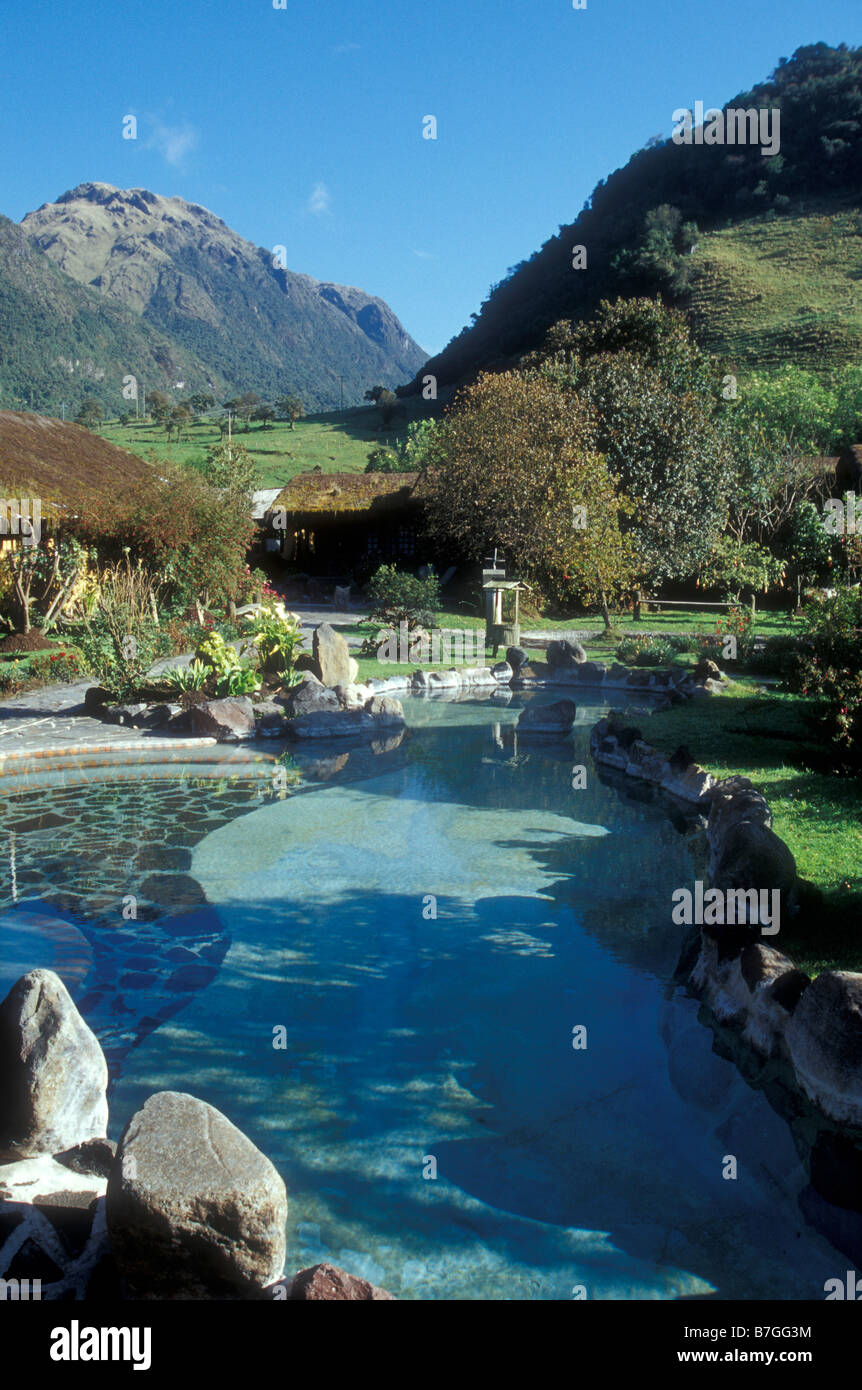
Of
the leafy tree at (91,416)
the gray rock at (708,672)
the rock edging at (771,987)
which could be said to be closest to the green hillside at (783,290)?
→ the gray rock at (708,672)

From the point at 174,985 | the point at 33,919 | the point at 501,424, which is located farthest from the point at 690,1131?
the point at 501,424

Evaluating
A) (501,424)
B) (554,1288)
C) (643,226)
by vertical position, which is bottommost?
Answer: (554,1288)

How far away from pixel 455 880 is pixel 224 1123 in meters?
4.59

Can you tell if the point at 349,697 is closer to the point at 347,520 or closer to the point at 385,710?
the point at 385,710

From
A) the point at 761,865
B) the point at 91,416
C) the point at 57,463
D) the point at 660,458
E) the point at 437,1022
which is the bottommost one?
the point at 437,1022

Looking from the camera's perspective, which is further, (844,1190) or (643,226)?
(643,226)

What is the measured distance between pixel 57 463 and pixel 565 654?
12874mm

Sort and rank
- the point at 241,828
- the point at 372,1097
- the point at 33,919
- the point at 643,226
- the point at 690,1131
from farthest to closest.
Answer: the point at 643,226 < the point at 241,828 < the point at 33,919 < the point at 372,1097 < the point at 690,1131

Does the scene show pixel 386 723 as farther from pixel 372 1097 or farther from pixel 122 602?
pixel 372 1097

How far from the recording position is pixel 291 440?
64.9 m

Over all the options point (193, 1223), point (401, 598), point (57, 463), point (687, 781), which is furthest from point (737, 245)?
point (193, 1223)

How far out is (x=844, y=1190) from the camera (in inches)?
160

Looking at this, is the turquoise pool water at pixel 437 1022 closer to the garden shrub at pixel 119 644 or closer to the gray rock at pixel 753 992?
the gray rock at pixel 753 992
